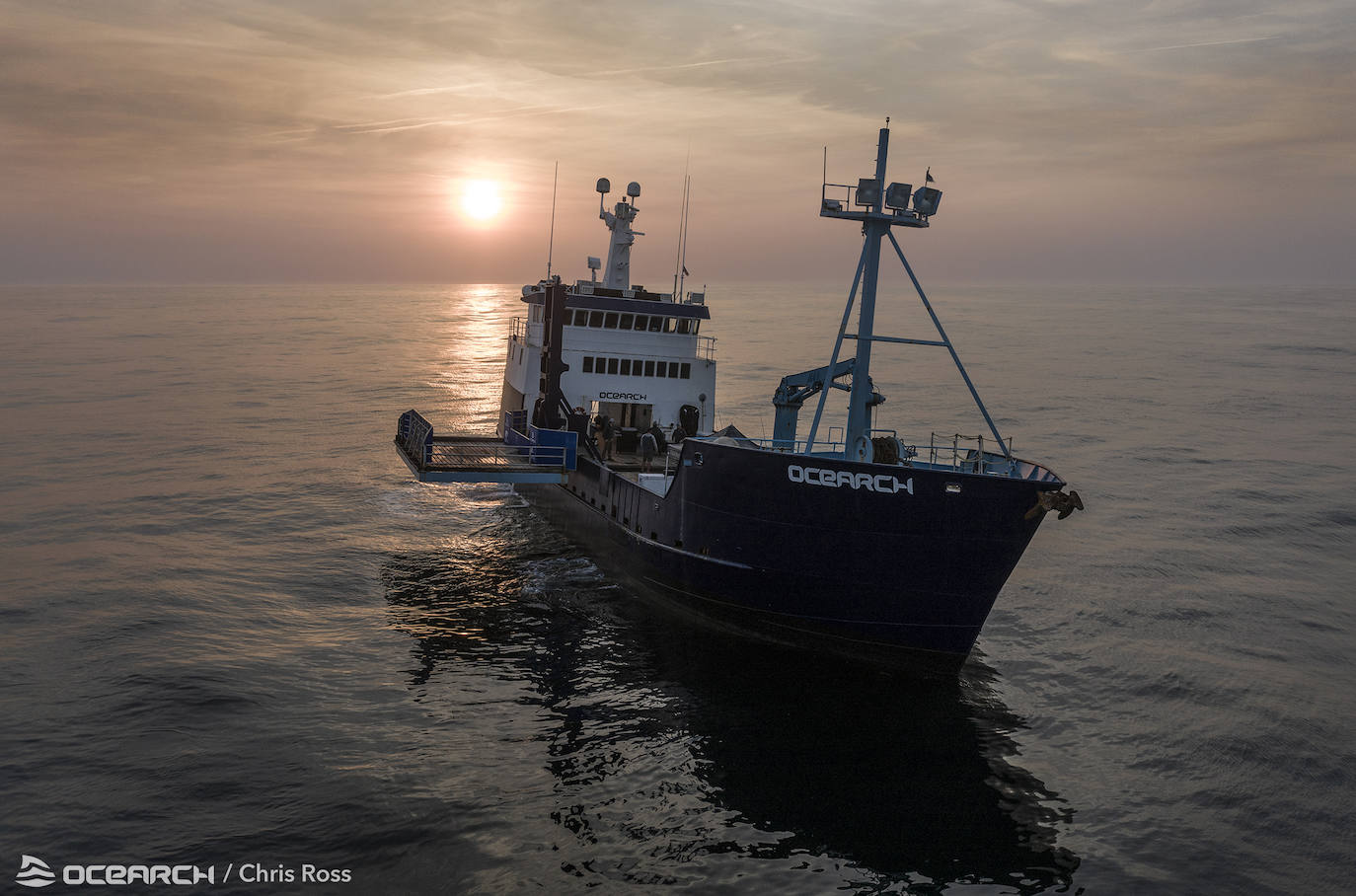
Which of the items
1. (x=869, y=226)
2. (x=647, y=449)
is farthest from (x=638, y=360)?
(x=869, y=226)

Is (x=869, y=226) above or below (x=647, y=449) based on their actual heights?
above

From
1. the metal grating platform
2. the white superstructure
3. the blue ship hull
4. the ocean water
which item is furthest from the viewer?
the white superstructure

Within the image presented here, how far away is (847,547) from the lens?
19.0m

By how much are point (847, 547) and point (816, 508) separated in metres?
1.08

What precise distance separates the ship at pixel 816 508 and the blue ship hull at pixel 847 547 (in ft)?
0.12

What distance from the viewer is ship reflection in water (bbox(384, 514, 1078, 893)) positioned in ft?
42.9

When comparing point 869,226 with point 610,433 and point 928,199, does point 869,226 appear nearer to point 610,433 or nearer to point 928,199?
point 928,199

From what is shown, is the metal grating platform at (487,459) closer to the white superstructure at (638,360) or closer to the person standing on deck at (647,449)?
the person standing on deck at (647,449)

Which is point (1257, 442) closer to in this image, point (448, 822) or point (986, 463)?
point (986, 463)

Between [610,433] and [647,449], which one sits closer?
[647,449]

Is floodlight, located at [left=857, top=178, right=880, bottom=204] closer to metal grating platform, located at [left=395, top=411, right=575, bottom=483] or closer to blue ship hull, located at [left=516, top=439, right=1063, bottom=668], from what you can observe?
blue ship hull, located at [left=516, top=439, right=1063, bottom=668]

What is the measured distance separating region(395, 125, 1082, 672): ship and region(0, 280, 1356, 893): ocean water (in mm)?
1172

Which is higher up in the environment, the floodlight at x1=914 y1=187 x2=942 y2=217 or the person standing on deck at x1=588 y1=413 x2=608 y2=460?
the floodlight at x1=914 y1=187 x2=942 y2=217

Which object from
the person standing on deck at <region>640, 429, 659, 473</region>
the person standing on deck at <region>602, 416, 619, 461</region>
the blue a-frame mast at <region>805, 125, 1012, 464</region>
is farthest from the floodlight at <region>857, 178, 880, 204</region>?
the person standing on deck at <region>602, 416, 619, 461</region>
